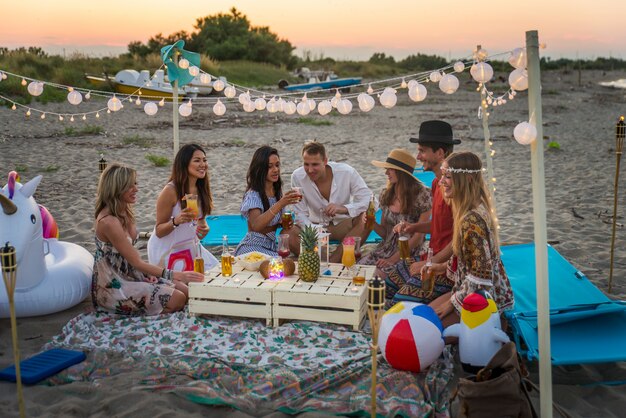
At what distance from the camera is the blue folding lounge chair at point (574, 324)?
356cm

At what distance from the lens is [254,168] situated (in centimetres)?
539

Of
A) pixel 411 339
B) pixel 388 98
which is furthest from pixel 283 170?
pixel 411 339

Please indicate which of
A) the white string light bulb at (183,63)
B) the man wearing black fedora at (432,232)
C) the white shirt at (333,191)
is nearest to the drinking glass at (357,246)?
the man wearing black fedora at (432,232)

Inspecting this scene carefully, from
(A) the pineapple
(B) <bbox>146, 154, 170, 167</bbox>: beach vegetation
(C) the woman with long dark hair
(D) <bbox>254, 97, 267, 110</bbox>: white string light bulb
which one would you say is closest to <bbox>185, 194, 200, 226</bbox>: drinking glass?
(C) the woman with long dark hair

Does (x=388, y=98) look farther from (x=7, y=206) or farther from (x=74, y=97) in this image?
(x=74, y=97)

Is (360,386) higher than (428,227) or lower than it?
lower

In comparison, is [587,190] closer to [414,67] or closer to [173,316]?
[173,316]

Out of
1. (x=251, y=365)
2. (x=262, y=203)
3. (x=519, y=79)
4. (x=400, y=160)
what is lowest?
(x=251, y=365)

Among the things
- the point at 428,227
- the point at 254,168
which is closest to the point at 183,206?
the point at 254,168

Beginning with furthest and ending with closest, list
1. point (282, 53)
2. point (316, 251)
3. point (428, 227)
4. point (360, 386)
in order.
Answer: point (282, 53) < point (428, 227) < point (316, 251) < point (360, 386)

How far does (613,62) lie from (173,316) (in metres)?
71.9

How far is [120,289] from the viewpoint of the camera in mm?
4520

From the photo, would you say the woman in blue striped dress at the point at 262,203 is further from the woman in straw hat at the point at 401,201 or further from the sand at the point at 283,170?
the sand at the point at 283,170

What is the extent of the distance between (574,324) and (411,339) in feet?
4.06
